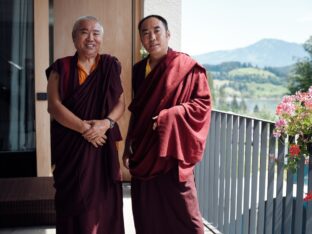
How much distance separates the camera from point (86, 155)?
1930 millimetres

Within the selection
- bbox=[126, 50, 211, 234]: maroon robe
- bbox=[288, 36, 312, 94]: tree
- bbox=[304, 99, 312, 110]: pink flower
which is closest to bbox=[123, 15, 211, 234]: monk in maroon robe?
bbox=[126, 50, 211, 234]: maroon robe

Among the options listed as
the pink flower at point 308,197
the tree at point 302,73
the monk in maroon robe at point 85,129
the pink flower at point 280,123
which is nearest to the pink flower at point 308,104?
the pink flower at point 280,123

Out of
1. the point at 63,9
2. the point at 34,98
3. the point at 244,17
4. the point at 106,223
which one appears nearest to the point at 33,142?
the point at 34,98

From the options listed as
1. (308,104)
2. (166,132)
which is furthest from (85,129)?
(308,104)

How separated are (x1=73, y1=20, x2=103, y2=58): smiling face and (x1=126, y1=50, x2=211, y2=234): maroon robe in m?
0.27

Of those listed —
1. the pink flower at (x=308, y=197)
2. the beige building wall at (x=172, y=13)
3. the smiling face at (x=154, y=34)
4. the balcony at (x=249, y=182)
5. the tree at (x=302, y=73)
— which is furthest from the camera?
the tree at (x=302, y=73)

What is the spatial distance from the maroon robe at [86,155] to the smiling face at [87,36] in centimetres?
8

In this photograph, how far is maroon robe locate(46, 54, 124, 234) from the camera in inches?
75.5

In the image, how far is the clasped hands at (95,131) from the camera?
6.14 ft

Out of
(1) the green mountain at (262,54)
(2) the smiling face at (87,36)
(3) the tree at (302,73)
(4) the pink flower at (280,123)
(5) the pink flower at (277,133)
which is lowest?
(5) the pink flower at (277,133)

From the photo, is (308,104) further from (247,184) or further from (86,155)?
(86,155)

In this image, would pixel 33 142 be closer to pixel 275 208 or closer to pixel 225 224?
pixel 225 224

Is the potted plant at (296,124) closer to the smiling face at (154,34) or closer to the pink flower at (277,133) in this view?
the pink flower at (277,133)

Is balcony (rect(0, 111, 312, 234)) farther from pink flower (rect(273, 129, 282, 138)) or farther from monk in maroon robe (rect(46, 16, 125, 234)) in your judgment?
monk in maroon robe (rect(46, 16, 125, 234))
